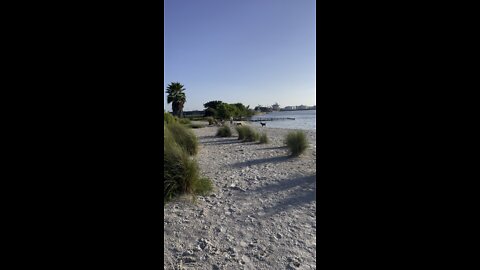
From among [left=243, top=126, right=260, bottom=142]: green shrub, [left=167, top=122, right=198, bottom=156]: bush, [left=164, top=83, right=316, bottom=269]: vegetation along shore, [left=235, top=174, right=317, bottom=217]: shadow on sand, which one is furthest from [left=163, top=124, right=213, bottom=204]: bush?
[left=243, top=126, right=260, bottom=142]: green shrub

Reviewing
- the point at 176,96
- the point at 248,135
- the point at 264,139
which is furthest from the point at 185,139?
the point at 176,96

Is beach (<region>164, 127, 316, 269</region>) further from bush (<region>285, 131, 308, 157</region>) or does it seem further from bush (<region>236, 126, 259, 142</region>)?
bush (<region>236, 126, 259, 142</region>)

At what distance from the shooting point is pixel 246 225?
9.27 feet

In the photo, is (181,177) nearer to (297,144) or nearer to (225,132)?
(297,144)

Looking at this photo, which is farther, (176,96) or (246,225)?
(176,96)

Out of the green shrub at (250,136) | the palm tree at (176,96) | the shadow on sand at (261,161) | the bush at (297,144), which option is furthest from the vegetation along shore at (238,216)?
the palm tree at (176,96)

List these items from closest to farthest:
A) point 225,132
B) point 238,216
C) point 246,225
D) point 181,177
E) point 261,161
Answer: point 246,225 → point 238,216 → point 181,177 → point 261,161 → point 225,132
